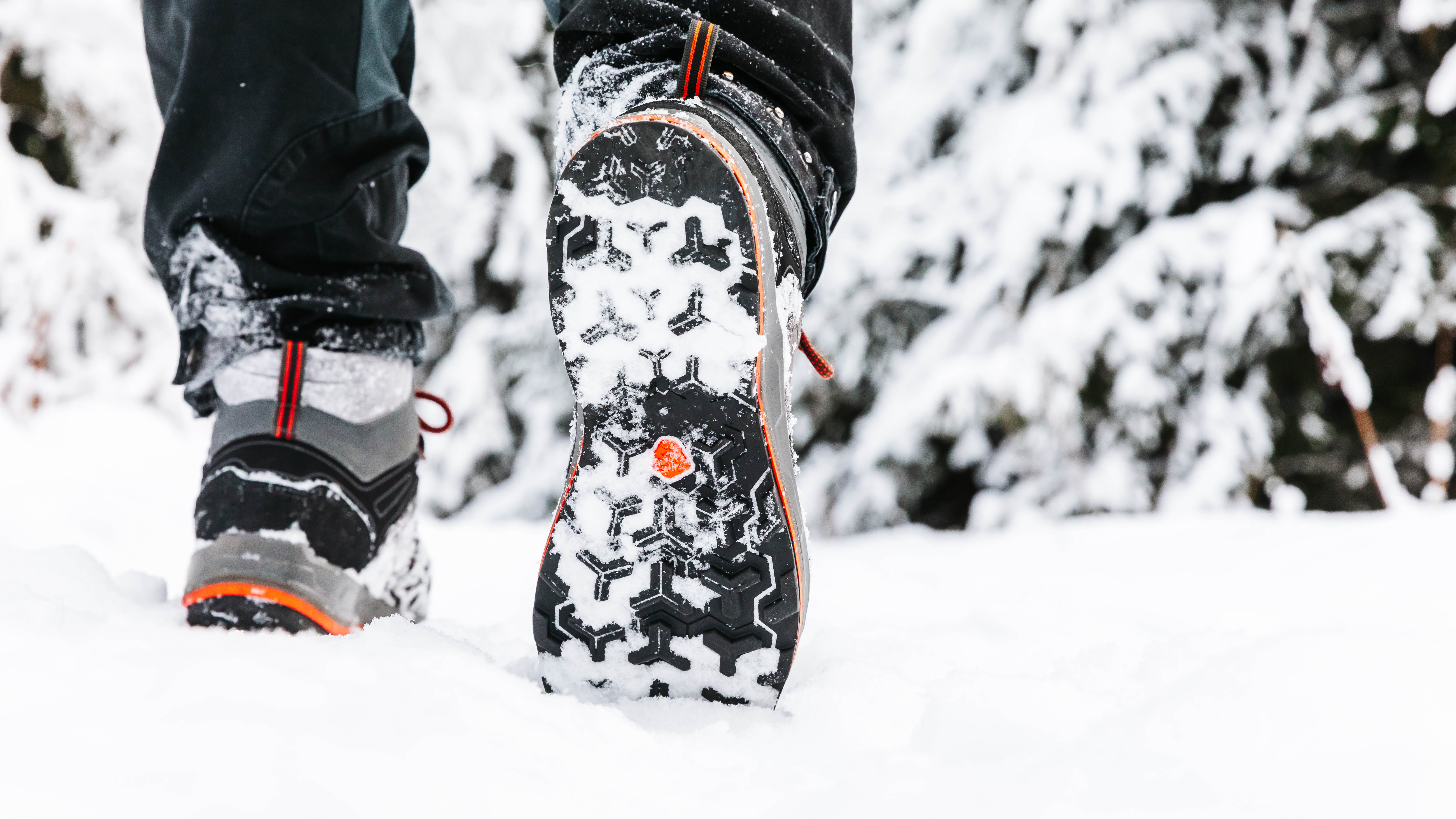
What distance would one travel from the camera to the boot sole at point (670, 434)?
21.6 inches

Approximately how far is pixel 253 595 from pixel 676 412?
13.6 inches

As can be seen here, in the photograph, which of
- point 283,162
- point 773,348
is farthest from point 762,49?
point 283,162

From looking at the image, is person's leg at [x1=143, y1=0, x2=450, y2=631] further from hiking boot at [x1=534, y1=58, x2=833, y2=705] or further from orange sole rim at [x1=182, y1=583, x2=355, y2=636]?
hiking boot at [x1=534, y1=58, x2=833, y2=705]

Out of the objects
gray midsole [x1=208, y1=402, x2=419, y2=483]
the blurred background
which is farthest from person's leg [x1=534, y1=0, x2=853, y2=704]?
the blurred background

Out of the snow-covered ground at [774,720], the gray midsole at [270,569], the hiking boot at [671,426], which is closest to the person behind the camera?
the snow-covered ground at [774,720]

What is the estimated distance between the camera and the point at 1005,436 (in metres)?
2.53

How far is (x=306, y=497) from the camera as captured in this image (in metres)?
0.69

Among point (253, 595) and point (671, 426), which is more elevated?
point (671, 426)

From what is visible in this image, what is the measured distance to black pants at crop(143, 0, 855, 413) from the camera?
2.29ft

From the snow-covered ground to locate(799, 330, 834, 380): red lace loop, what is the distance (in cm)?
22

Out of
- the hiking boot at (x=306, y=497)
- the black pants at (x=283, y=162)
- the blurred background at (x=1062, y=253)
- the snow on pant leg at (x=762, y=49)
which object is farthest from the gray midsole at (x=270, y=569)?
the blurred background at (x=1062, y=253)

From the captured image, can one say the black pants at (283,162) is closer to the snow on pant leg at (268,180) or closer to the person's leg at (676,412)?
the snow on pant leg at (268,180)

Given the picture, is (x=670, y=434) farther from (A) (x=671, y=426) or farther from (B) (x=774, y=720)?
(B) (x=774, y=720)

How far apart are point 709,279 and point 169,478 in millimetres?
1702
